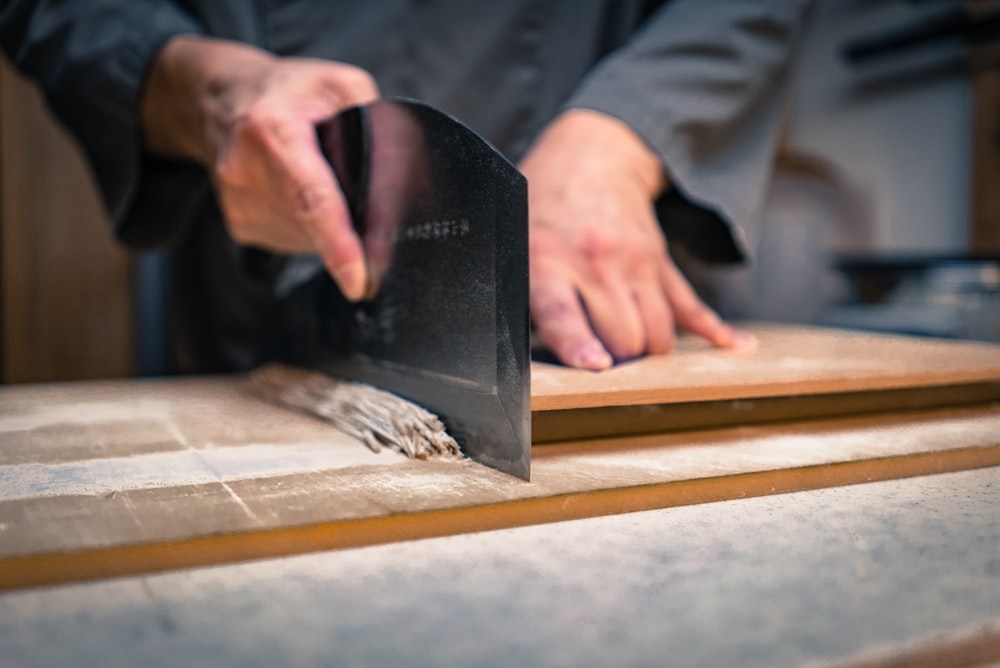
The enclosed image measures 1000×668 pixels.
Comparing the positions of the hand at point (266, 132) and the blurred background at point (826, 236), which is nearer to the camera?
the hand at point (266, 132)

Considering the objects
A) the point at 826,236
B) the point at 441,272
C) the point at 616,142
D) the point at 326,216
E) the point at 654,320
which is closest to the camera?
the point at 441,272

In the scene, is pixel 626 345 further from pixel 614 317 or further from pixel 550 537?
pixel 550 537

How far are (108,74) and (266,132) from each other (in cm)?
36

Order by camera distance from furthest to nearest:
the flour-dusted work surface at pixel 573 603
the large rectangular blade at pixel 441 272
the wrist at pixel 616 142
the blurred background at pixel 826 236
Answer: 1. the blurred background at pixel 826 236
2. the wrist at pixel 616 142
3. the large rectangular blade at pixel 441 272
4. the flour-dusted work surface at pixel 573 603

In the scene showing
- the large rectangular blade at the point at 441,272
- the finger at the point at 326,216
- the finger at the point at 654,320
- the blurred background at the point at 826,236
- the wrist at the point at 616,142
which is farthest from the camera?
the blurred background at the point at 826,236

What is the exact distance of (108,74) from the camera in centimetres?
92

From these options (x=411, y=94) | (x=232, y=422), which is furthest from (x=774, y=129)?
(x=232, y=422)

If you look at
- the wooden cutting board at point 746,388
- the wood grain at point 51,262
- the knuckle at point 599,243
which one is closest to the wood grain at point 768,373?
the wooden cutting board at point 746,388

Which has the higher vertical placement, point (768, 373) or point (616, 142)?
point (616, 142)

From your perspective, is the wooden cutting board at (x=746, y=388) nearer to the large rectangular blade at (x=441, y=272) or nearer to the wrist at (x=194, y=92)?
the large rectangular blade at (x=441, y=272)

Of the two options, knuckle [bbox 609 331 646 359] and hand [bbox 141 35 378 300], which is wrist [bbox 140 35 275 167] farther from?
knuckle [bbox 609 331 646 359]

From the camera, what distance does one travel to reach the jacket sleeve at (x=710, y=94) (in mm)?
938

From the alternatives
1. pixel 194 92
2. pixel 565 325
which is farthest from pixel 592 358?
pixel 194 92

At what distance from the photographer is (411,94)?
3.72 feet
